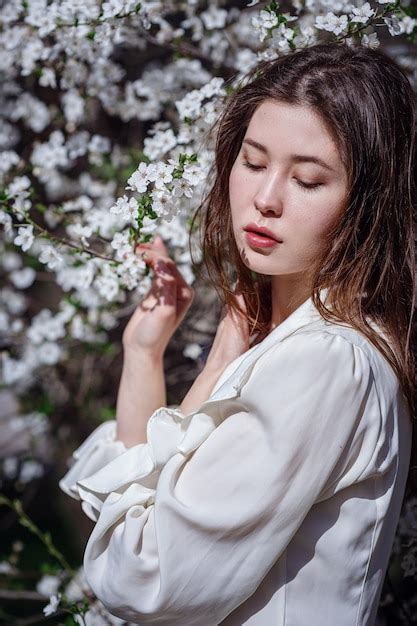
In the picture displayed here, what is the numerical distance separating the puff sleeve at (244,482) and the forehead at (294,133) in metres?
0.31

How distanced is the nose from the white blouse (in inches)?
7.1

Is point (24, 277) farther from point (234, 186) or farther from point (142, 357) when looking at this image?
point (234, 186)

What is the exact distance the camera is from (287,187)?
133 cm

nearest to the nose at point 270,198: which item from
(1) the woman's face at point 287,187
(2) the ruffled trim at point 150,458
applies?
(1) the woman's face at point 287,187

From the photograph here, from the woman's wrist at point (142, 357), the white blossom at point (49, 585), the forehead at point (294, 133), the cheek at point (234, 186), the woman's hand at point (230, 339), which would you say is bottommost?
the white blossom at point (49, 585)

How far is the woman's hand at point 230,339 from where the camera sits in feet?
5.28

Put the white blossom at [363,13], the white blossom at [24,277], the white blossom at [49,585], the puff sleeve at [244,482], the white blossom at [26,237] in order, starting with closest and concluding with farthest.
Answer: the puff sleeve at [244,482] < the white blossom at [363,13] < the white blossom at [26,237] < the white blossom at [49,585] < the white blossom at [24,277]

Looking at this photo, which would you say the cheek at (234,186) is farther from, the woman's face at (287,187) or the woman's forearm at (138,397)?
the woman's forearm at (138,397)

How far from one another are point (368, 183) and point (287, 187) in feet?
0.46

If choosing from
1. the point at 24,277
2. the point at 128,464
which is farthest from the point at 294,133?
the point at 24,277

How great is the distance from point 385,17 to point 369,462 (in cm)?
92

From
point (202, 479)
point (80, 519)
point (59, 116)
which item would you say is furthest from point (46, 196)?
point (202, 479)

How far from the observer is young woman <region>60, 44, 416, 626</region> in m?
1.20

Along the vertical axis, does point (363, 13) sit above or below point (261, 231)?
above
